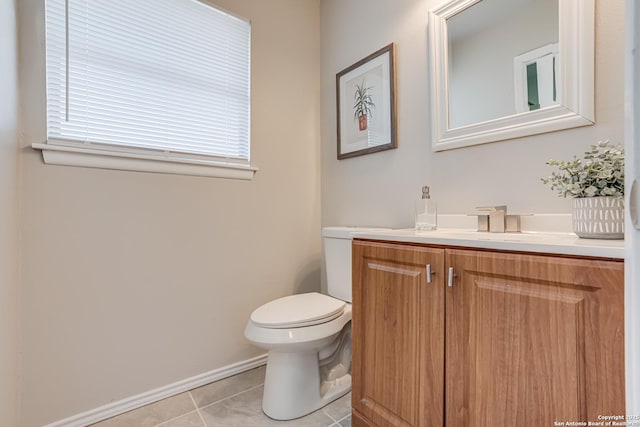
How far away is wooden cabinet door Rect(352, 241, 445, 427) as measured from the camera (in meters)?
0.91

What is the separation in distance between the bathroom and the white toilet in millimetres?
421

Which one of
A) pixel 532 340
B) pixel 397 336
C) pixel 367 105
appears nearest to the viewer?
pixel 532 340

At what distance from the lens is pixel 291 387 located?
4.44ft

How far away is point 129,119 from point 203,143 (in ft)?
1.18

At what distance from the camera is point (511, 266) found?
29.6 inches

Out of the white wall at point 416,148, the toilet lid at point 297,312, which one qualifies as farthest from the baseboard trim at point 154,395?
the white wall at point 416,148

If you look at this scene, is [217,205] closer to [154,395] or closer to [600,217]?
[154,395]

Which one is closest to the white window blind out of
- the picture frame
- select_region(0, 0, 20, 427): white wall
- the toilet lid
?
select_region(0, 0, 20, 427): white wall

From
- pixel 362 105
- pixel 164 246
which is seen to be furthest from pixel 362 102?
pixel 164 246

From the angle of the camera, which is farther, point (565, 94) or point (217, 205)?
point (217, 205)

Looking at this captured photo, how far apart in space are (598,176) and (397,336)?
2.51ft

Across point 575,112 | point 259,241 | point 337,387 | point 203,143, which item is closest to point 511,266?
point 575,112

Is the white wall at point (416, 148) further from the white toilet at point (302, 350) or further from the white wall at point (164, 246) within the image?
the white toilet at point (302, 350)

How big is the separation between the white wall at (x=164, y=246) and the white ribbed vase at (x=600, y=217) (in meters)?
1.49
